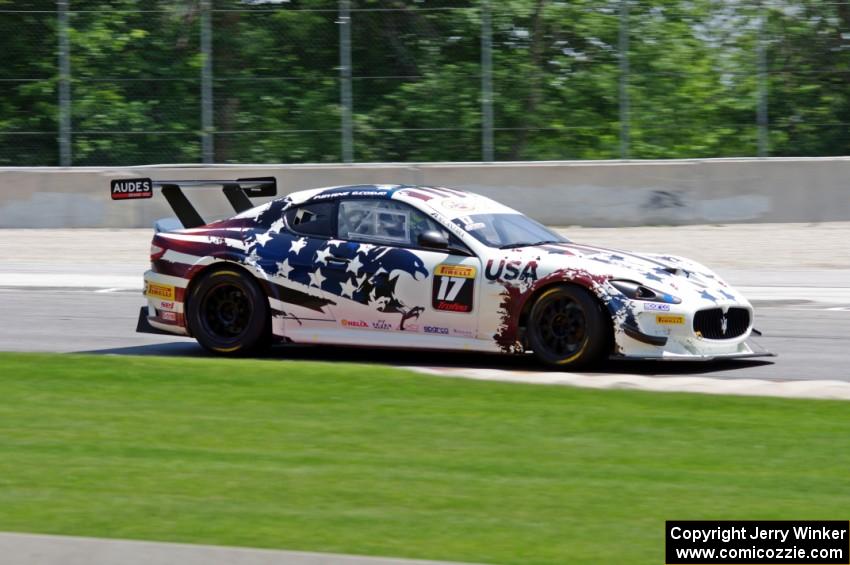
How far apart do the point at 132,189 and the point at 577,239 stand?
9.91 m

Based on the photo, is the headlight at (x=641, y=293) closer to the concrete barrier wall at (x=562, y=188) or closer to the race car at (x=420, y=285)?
the race car at (x=420, y=285)

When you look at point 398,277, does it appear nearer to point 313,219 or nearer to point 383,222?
point 383,222

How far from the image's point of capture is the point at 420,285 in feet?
35.5

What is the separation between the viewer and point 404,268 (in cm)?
1087

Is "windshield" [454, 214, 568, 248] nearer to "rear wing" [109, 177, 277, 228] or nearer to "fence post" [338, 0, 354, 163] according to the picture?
"rear wing" [109, 177, 277, 228]

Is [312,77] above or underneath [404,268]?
A: above

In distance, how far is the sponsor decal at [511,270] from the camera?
10500 mm

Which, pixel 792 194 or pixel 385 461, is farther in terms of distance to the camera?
pixel 792 194

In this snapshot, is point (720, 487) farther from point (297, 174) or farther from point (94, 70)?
point (94, 70)

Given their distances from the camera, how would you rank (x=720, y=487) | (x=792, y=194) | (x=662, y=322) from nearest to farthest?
1. (x=720, y=487)
2. (x=662, y=322)
3. (x=792, y=194)

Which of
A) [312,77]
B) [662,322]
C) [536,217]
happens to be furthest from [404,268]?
[312,77]

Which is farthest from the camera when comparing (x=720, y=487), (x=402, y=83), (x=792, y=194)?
(x=402, y=83)

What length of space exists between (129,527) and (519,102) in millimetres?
17538

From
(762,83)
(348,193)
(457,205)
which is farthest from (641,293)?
(762,83)
